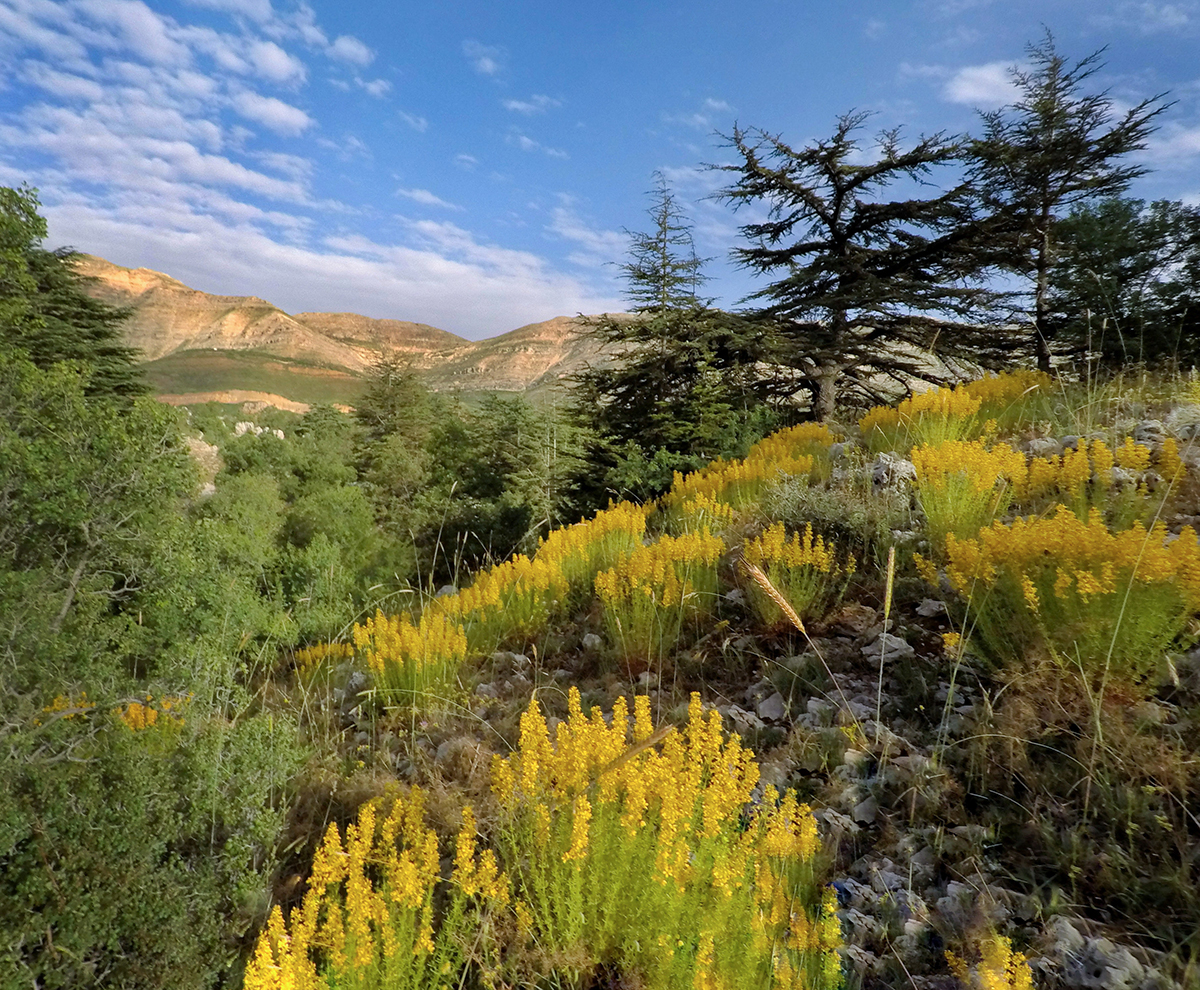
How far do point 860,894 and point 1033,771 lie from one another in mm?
737

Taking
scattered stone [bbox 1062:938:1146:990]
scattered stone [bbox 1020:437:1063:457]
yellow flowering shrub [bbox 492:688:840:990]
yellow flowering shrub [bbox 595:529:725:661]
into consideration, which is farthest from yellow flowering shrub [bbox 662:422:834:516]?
scattered stone [bbox 1062:938:1146:990]

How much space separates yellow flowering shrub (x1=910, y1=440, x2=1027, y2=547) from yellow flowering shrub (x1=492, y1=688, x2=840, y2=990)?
84.8 inches

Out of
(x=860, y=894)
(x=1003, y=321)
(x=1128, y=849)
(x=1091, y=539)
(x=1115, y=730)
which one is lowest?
(x=860, y=894)

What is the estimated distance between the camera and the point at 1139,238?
24.3 feet

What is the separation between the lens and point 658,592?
12.0 ft

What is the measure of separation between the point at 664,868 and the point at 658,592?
7.04 ft

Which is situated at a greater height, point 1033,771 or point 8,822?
point 1033,771

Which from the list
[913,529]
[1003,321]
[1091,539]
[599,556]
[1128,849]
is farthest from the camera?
[1003,321]

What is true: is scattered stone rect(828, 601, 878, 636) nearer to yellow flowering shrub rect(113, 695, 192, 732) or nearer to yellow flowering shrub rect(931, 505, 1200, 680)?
yellow flowering shrub rect(931, 505, 1200, 680)

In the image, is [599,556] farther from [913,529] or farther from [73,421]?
[73,421]

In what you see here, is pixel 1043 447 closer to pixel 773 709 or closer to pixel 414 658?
pixel 773 709

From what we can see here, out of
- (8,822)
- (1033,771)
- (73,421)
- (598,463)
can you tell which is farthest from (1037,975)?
(598,463)

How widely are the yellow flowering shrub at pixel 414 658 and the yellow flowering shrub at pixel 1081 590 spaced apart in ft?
9.23

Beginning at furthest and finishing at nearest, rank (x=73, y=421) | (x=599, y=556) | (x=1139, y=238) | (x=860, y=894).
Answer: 1. (x=1139, y=238)
2. (x=73, y=421)
3. (x=599, y=556)
4. (x=860, y=894)
